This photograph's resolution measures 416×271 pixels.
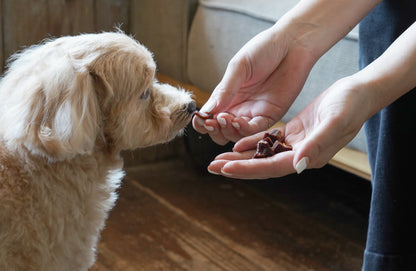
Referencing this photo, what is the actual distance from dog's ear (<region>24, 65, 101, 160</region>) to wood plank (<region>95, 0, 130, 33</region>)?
104 cm

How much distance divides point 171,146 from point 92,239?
113cm

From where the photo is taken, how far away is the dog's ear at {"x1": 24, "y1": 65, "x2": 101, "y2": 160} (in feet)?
3.05

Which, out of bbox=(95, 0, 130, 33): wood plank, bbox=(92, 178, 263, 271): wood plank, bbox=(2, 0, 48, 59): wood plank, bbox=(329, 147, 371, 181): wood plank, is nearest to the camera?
bbox=(329, 147, 371, 181): wood plank

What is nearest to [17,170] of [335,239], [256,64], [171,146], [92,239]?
[92,239]

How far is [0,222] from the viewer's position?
1.00 metres

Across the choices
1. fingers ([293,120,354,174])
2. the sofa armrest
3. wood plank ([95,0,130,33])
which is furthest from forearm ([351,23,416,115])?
wood plank ([95,0,130,33])

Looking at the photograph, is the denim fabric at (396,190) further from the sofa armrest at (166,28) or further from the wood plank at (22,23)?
the wood plank at (22,23)

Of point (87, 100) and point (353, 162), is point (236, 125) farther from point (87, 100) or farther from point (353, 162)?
point (353, 162)

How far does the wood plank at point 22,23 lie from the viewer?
1796 millimetres

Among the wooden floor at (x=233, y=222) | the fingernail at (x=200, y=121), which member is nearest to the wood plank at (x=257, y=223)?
the wooden floor at (x=233, y=222)

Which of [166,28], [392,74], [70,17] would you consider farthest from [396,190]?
[70,17]

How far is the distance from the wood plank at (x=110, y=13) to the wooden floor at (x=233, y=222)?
1.75 feet

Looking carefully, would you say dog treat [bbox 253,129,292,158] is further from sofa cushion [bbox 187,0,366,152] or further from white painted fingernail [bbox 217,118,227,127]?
sofa cushion [bbox 187,0,366,152]

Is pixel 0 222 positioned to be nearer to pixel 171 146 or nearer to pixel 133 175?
pixel 133 175
